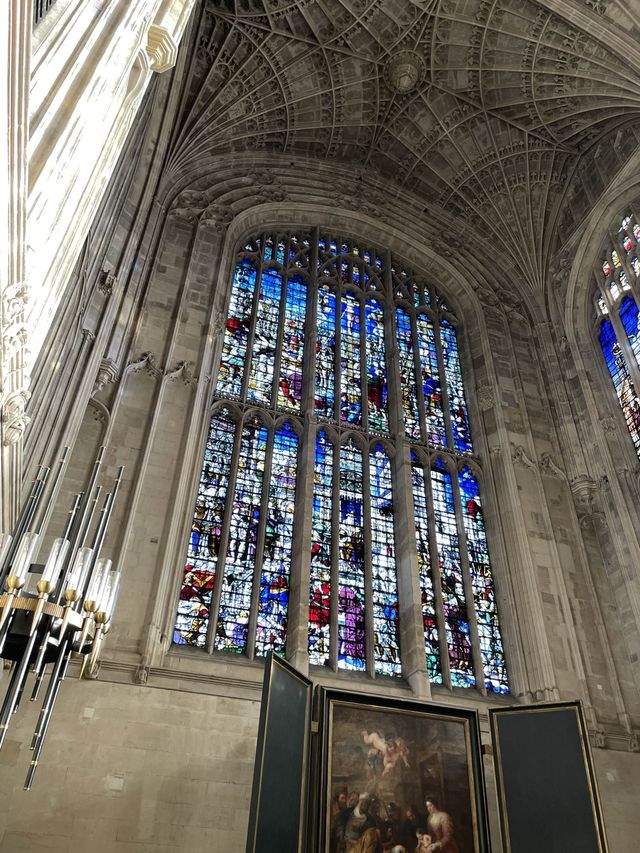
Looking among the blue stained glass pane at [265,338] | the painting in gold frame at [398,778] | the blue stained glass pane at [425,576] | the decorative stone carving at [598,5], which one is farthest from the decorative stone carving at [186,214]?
the painting in gold frame at [398,778]

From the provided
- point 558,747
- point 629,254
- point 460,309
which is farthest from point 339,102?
point 558,747

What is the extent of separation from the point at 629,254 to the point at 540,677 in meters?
9.43

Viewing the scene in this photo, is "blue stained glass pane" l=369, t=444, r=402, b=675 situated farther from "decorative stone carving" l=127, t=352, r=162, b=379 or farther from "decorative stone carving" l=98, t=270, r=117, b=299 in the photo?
"decorative stone carving" l=98, t=270, r=117, b=299

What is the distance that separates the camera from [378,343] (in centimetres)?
1659

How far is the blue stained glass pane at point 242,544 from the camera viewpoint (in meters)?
11.1

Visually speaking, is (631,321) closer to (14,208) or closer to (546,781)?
(546,781)

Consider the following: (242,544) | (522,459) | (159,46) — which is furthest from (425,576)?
(159,46)

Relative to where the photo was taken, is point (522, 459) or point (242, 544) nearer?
point (242, 544)

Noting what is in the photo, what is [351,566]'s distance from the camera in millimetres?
12477

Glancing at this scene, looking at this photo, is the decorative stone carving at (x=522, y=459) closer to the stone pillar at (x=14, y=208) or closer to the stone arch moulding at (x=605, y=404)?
the stone arch moulding at (x=605, y=404)

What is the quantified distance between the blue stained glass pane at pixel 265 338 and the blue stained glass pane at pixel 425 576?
334 cm

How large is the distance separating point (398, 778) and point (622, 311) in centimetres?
1111

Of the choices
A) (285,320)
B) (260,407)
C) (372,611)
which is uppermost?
(285,320)

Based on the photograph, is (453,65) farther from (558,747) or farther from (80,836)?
(80,836)
